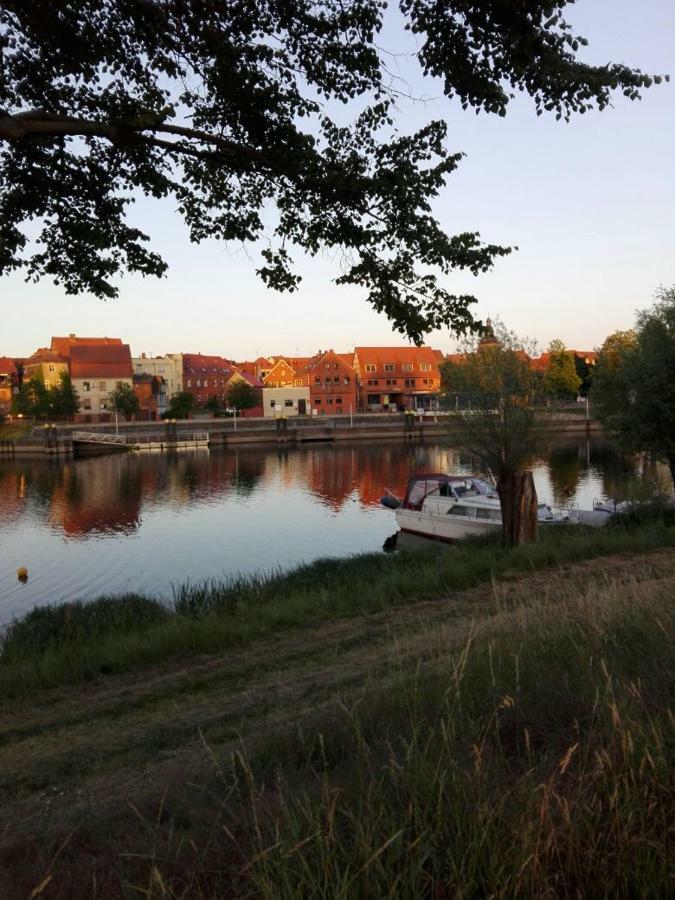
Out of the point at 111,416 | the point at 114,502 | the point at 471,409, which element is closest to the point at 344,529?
the point at 471,409

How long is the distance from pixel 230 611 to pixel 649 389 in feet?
54.5

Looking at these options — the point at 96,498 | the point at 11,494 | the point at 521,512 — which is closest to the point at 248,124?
the point at 521,512

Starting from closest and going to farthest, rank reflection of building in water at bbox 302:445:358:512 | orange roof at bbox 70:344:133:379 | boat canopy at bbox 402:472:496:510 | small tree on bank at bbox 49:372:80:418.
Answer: boat canopy at bbox 402:472:496:510 < reflection of building in water at bbox 302:445:358:512 < small tree on bank at bbox 49:372:80:418 < orange roof at bbox 70:344:133:379

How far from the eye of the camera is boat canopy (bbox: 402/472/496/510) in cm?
2767

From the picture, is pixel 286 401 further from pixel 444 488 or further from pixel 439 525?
pixel 439 525

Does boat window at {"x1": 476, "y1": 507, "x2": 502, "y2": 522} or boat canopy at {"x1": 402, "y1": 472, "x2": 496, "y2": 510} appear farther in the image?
boat canopy at {"x1": 402, "y1": 472, "x2": 496, "y2": 510}

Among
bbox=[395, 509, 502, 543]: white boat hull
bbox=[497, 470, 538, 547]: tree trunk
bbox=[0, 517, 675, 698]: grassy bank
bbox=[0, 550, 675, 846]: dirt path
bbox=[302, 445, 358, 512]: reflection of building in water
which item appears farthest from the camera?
bbox=[302, 445, 358, 512]: reflection of building in water

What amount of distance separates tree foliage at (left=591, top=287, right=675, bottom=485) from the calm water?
167cm

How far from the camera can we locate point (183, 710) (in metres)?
6.34

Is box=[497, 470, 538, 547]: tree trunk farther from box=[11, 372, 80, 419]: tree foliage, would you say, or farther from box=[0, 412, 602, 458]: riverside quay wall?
box=[11, 372, 80, 419]: tree foliage

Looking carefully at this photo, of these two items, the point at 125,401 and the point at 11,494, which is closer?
the point at 11,494

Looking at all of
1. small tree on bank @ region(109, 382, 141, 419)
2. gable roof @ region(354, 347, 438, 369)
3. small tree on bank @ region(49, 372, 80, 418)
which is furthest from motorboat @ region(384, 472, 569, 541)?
gable roof @ region(354, 347, 438, 369)

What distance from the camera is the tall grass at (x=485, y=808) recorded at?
238 centimetres

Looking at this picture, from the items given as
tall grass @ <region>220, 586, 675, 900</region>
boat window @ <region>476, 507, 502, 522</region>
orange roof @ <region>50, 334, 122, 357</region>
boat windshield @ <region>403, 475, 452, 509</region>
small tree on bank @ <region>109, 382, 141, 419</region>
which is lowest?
boat window @ <region>476, 507, 502, 522</region>
